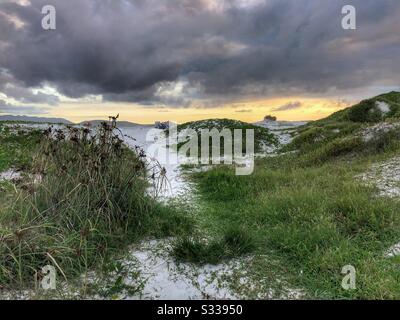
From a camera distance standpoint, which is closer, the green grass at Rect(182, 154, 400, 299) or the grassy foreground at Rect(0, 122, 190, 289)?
the green grass at Rect(182, 154, 400, 299)

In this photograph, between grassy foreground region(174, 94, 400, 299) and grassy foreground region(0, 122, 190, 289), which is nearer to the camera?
grassy foreground region(174, 94, 400, 299)

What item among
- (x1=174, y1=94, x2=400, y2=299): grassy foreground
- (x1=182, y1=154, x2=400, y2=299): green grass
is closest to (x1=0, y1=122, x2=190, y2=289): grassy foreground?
(x1=174, y1=94, x2=400, y2=299): grassy foreground

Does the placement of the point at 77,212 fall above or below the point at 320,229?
above

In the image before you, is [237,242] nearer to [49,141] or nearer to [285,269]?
[285,269]

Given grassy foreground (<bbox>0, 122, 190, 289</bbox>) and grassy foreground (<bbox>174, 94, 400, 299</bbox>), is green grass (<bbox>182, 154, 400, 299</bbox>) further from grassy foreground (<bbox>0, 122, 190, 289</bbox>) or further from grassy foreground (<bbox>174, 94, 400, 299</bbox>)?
grassy foreground (<bbox>0, 122, 190, 289</bbox>)

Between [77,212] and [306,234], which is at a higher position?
[77,212]

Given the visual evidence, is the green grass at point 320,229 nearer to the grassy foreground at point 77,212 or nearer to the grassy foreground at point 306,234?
the grassy foreground at point 306,234

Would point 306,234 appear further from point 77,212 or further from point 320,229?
point 77,212

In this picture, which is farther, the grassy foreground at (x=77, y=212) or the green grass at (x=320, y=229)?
the grassy foreground at (x=77, y=212)

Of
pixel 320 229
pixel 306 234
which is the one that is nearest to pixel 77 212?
pixel 306 234

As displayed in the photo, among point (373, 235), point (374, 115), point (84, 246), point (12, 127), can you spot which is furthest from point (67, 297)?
point (374, 115)

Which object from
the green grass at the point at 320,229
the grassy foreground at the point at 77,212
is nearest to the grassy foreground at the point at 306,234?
the green grass at the point at 320,229
